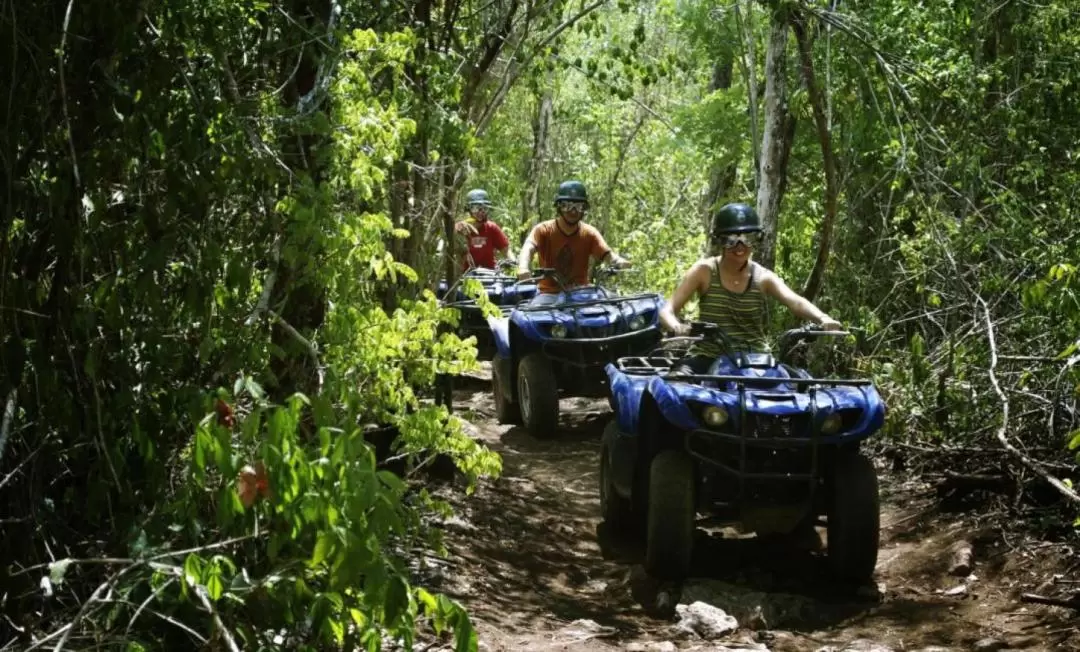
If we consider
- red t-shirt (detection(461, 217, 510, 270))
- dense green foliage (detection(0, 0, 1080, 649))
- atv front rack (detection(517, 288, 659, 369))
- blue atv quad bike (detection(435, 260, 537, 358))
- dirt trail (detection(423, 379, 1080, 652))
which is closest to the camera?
dense green foliage (detection(0, 0, 1080, 649))

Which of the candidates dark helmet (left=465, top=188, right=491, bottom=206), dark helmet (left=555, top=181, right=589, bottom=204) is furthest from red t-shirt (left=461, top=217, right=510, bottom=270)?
dark helmet (left=555, top=181, right=589, bottom=204)

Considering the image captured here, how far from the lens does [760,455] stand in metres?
7.02

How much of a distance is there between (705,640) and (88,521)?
291cm

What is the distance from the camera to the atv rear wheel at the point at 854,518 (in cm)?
679

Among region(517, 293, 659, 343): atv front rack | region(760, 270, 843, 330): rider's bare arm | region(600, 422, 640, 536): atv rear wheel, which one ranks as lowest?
region(600, 422, 640, 536): atv rear wheel

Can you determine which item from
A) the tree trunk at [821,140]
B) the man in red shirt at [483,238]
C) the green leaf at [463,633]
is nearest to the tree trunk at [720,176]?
the man in red shirt at [483,238]

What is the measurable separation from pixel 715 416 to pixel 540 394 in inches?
165

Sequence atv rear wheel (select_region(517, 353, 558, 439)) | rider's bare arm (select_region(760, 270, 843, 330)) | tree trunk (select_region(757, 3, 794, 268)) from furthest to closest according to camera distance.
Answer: tree trunk (select_region(757, 3, 794, 268)), atv rear wheel (select_region(517, 353, 558, 439)), rider's bare arm (select_region(760, 270, 843, 330))

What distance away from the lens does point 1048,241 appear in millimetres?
9117

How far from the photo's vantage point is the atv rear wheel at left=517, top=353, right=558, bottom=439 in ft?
35.6

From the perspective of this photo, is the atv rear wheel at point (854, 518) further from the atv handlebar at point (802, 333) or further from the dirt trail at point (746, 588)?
the atv handlebar at point (802, 333)

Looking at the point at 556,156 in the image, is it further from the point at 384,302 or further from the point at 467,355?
the point at 467,355

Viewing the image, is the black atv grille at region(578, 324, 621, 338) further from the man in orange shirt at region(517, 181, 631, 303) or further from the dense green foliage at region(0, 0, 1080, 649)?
the dense green foliage at region(0, 0, 1080, 649)

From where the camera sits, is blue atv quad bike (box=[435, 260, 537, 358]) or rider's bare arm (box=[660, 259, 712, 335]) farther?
blue atv quad bike (box=[435, 260, 537, 358])
